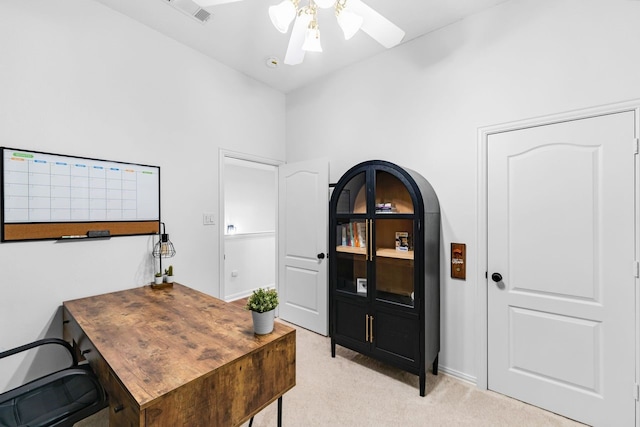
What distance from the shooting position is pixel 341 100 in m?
3.09

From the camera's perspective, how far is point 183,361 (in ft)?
3.84

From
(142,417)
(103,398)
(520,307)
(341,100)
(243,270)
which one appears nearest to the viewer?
(142,417)

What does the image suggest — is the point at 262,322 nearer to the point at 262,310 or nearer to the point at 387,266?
the point at 262,310

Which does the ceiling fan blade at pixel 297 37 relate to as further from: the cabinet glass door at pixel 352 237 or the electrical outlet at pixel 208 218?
the electrical outlet at pixel 208 218

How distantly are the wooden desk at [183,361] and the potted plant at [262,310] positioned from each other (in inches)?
1.8

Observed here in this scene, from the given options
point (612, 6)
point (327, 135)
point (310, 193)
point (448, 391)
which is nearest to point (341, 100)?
point (327, 135)

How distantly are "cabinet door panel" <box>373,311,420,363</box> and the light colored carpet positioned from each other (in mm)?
261

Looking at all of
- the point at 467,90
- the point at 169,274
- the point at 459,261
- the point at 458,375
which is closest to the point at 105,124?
the point at 169,274

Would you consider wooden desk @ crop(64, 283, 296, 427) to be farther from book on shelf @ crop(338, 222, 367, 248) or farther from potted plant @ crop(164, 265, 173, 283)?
book on shelf @ crop(338, 222, 367, 248)

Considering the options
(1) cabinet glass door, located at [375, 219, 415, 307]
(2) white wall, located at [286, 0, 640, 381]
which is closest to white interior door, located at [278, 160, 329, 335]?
(2) white wall, located at [286, 0, 640, 381]

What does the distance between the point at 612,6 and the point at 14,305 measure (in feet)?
13.9

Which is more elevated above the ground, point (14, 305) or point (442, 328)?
point (14, 305)

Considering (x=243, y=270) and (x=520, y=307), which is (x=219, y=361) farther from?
(x=243, y=270)

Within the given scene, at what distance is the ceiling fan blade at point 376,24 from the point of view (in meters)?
1.52
